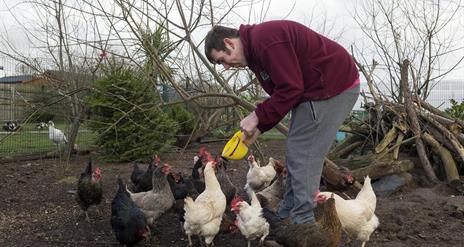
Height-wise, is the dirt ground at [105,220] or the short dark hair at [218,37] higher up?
the short dark hair at [218,37]

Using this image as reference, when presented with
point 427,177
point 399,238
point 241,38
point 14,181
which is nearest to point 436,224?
point 399,238

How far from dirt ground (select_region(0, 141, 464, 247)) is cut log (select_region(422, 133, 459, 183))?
0.21 metres

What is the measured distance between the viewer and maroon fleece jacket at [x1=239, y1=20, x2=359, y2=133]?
9.31 ft

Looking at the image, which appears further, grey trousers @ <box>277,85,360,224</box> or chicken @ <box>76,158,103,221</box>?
chicken @ <box>76,158,103,221</box>

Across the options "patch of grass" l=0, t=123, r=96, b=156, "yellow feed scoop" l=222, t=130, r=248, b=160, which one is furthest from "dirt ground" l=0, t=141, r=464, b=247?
"patch of grass" l=0, t=123, r=96, b=156

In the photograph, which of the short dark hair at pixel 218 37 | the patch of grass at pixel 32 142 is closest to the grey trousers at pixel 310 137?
the short dark hair at pixel 218 37

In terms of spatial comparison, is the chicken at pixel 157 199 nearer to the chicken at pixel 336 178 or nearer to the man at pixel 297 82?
the chicken at pixel 336 178

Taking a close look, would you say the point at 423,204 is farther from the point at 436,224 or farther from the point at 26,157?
the point at 26,157

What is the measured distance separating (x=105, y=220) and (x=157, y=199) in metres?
0.81

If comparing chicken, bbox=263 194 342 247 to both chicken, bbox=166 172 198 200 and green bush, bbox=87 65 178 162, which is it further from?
green bush, bbox=87 65 178 162

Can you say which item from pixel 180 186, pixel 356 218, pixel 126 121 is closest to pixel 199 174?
pixel 180 186

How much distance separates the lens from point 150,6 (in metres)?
5.07

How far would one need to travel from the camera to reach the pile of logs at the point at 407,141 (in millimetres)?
6535

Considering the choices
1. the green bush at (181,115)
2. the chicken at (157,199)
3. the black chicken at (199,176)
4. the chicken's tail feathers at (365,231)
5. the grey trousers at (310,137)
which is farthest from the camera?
the green bush at (181,115)
